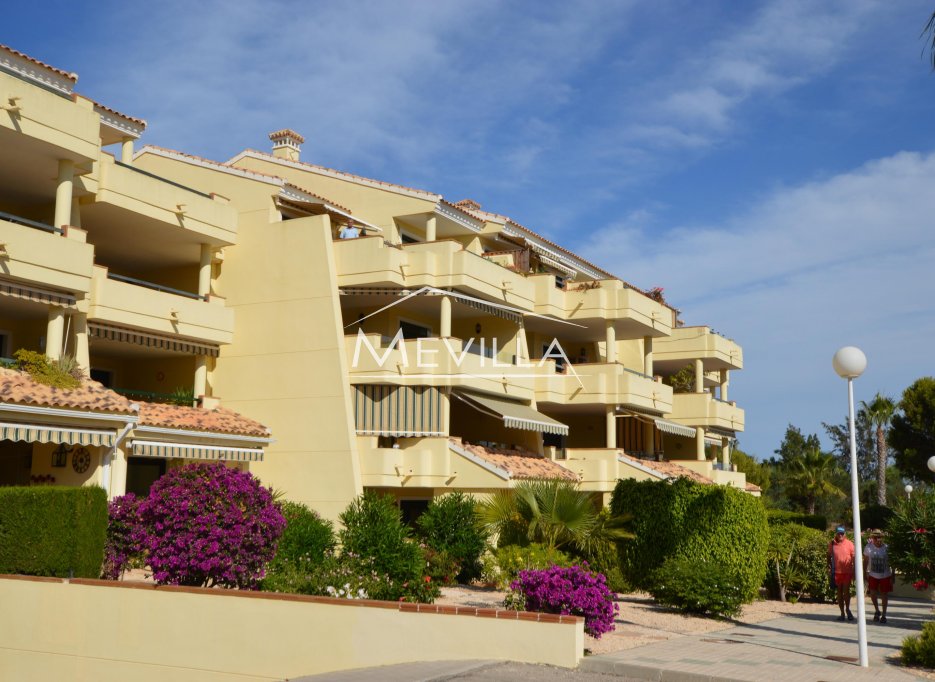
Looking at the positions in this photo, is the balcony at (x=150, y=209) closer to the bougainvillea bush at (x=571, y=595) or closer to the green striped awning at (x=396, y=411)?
the green striped awning at (x=396, y=411)

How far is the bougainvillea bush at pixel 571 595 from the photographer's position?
14391mm

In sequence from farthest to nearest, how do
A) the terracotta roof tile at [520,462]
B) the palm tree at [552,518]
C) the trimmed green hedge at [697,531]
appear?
1. the terracotta roof tile at [520,462]
2. the trimmed green hedge at [697,531]
3. the palm tree at [552,518]

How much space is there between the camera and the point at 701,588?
1978cm

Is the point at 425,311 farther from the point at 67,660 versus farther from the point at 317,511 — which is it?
the point at 67,660

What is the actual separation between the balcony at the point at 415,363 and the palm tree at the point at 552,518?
9.15 metres

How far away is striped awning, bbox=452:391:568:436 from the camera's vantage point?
1256 inches

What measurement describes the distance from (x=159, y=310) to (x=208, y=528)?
11.7m

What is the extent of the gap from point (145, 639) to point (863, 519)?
5085 centimetres

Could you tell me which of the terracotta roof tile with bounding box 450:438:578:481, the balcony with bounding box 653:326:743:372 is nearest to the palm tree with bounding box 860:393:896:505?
the balcony with bounding box 653:326:743:372

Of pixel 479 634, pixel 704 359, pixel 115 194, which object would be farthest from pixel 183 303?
pixel 704 359

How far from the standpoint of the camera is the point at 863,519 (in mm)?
58000

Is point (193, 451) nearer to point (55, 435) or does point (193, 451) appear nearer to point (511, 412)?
point (55, 435)

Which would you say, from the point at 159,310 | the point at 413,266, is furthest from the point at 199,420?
the point at 413,266

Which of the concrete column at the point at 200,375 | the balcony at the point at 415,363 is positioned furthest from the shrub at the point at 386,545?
the concrete column at the point at 200,375
